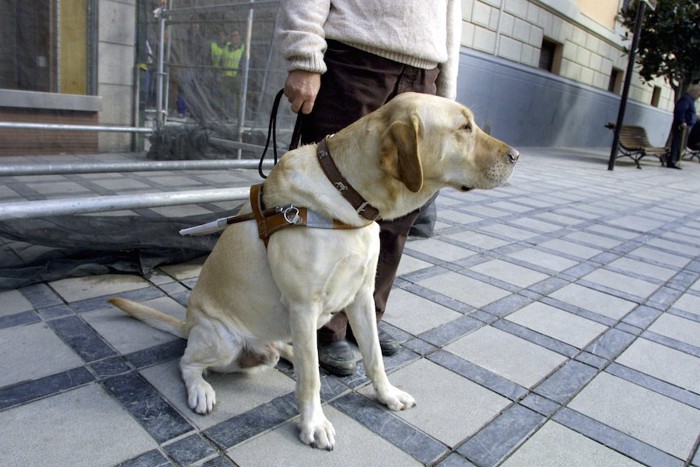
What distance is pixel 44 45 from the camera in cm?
539

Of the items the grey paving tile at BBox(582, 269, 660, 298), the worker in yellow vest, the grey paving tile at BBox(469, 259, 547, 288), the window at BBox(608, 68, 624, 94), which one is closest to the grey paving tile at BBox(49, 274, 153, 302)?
the grey paving tile at BBox(469, 259, 547, 288)

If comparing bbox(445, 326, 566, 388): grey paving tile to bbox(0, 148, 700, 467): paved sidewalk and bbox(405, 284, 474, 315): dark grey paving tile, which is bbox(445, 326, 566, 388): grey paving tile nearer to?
bbox(0, 148, 700, 467): paved sidewalk

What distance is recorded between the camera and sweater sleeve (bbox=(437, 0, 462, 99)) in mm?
2652

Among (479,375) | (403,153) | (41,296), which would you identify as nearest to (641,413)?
(479,375)

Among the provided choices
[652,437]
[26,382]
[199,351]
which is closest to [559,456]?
[652,437]

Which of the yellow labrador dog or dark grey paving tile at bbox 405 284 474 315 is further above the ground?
the yellow labrador dog

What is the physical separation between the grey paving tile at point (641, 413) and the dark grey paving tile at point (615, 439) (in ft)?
0.11

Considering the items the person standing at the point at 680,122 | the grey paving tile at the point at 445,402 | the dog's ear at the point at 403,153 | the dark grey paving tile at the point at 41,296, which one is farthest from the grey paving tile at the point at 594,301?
the person standing at the point at 680,122

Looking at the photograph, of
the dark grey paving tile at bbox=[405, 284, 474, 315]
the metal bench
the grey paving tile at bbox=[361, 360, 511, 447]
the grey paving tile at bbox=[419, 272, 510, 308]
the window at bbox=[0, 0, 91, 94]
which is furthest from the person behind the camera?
the metal bench

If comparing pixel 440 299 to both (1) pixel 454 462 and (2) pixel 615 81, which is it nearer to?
(1) pixel 454 462

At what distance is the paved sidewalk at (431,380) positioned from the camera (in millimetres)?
1841

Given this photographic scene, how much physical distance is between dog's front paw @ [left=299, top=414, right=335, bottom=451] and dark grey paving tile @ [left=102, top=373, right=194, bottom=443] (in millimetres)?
403

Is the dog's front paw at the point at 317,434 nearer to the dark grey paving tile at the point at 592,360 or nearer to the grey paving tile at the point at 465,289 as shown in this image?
the dark grey paving tile at the point at 592,360

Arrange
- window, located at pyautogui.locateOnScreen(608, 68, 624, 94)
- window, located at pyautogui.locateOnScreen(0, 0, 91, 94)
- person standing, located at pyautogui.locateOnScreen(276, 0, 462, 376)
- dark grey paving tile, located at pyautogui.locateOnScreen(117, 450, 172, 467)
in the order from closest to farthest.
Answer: dark grey paving tile, located at pyautogui.locateOnScreen(117, 450, 172, 467) → person standing, located at pyautogui.locateOnScreen(276, 0, 462, 376) → window, located at pyautogui.locateOnScreen(0, 0, 91, 94) → window, located at pyautogui.locateOnScreen(608, 68, 624, 94)
